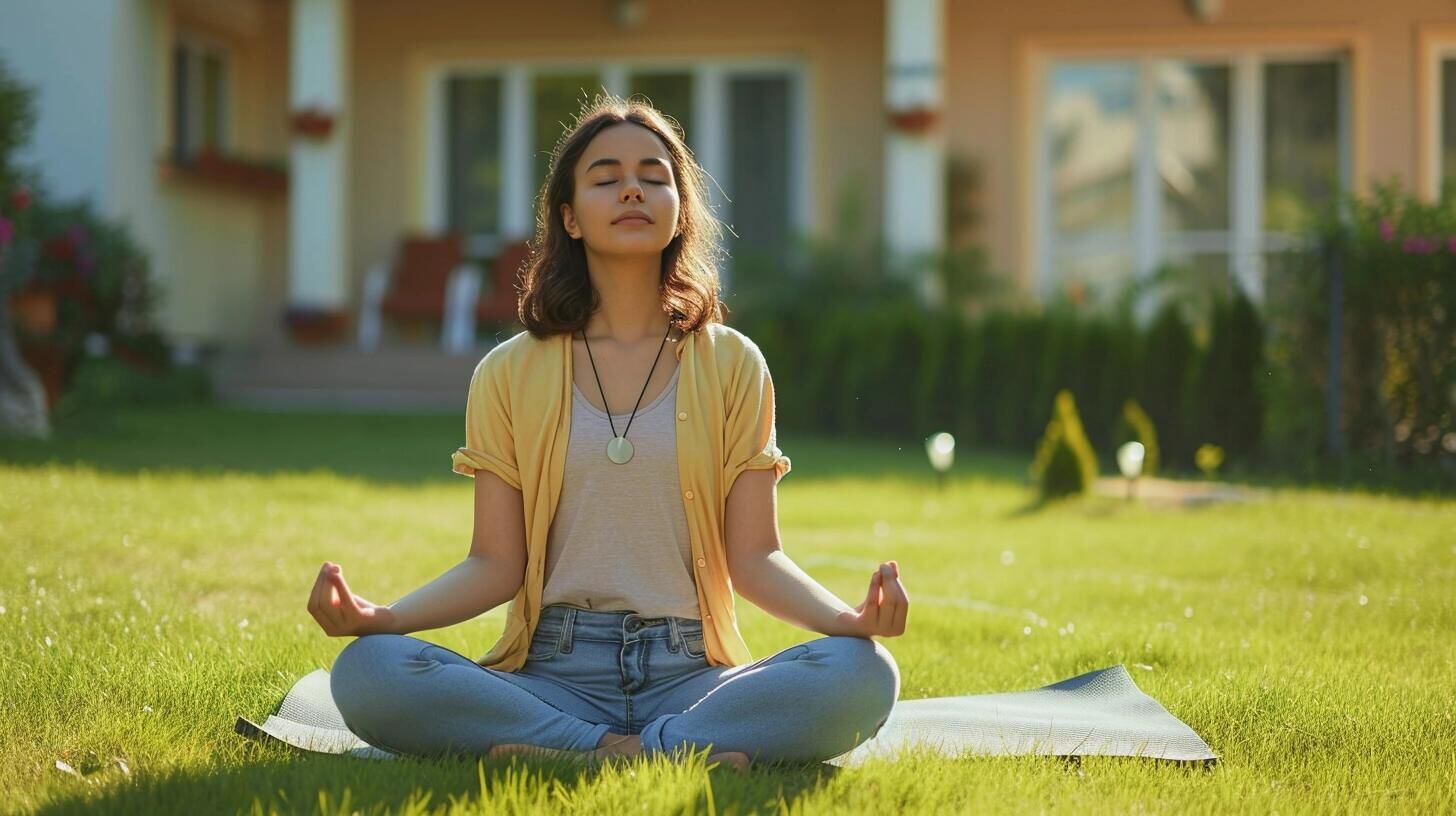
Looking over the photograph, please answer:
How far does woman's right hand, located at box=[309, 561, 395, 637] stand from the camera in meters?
2.52

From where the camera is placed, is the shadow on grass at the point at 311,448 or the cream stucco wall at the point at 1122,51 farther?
the cream stucco wall at the point at 1122,51

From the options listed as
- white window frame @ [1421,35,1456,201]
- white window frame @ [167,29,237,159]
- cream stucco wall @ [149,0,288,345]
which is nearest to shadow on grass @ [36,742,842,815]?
cream stucco wall @ [149,0,288,345]

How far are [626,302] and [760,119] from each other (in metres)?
11.2

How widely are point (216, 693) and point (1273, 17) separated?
1195cm

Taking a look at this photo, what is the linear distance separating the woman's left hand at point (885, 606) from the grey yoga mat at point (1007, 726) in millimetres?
292

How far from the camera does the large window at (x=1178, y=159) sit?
1320 centimetres

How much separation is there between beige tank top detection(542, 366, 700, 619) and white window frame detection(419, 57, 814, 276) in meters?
10.9

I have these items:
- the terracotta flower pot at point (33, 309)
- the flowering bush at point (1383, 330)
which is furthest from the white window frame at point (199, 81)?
the flowering bush at point (1383, 330)

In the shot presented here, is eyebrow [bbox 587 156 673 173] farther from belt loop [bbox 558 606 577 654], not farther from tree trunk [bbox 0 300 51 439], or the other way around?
tree trunk [bbox 0 300 51 439]

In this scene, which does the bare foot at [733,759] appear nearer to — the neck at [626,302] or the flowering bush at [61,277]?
the neck at [626,302]

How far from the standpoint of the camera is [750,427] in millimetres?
2896

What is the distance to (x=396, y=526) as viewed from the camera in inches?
232

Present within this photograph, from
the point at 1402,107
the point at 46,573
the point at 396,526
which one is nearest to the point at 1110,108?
the point at 1402,107

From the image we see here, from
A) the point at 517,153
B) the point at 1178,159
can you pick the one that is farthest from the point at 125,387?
the point at 1178,159
